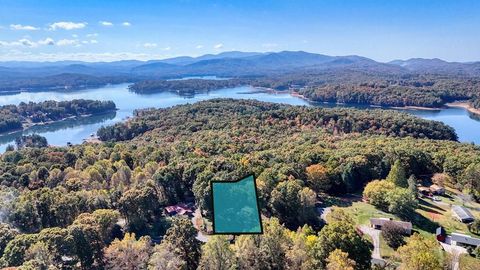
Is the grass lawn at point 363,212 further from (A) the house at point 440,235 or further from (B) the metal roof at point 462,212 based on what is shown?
(B) the metal roof at point 462,212

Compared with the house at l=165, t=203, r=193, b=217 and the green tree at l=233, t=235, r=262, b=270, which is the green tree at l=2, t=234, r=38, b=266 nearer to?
the house at l=165, t=203, r=193, b=217

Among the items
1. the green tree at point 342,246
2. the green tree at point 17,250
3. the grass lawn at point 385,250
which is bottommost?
the grass lawn at point 385,250

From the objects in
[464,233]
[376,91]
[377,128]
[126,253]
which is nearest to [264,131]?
[377,128]

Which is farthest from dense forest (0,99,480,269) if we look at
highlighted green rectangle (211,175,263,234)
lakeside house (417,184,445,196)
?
highlighted green rectangle (211,175,263,234)

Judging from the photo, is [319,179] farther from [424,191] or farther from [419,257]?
[419,257]

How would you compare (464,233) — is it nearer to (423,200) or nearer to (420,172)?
(423,200)

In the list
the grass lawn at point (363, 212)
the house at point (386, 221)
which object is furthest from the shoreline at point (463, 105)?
the house at point (386, 221)
